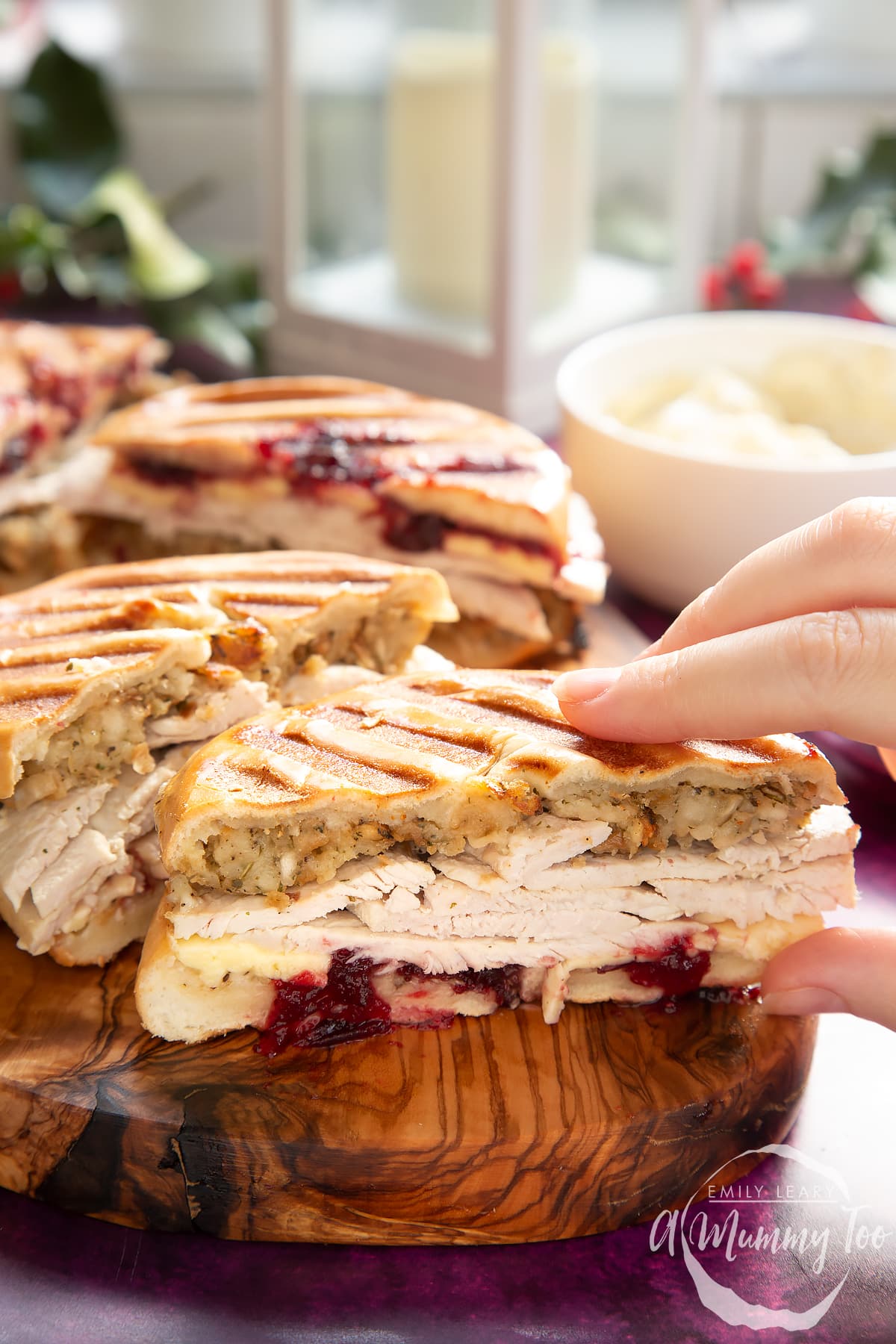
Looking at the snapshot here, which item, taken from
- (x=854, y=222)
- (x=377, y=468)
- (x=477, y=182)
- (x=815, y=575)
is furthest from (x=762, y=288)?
(x=815, y=575)

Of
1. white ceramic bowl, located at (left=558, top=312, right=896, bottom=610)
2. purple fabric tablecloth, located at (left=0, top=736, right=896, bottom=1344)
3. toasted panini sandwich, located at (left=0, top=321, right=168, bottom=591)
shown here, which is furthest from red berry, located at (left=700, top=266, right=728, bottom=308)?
purple fabric tablecloth, located at (left=0, top=736, right=896, bottom=1344)

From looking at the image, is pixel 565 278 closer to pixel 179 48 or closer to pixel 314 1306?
pixel 179 48

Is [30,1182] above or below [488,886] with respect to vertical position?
below

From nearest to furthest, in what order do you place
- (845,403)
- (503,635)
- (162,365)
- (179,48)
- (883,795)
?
(883,795) → (503,635) → (845,403) → (162,365) → (179,48)

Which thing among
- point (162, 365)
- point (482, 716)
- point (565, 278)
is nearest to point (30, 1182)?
point (482, 716)

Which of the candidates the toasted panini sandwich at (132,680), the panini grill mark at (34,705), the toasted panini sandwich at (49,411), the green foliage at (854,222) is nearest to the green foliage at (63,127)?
the toasted panini sandwich at (49,411)

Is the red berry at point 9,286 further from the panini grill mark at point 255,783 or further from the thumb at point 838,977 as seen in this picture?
the thumb at point 838,977

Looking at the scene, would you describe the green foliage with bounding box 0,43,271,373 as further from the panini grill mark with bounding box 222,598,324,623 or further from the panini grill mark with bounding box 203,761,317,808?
the panini grill mark with bounding box 203,761,317,808
